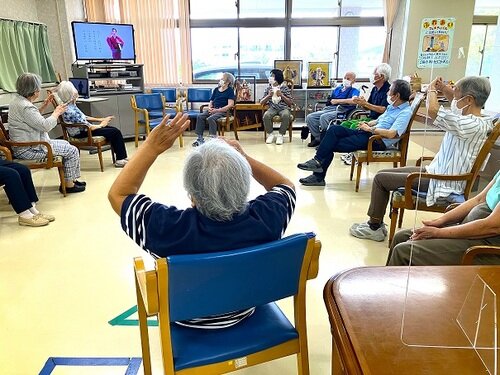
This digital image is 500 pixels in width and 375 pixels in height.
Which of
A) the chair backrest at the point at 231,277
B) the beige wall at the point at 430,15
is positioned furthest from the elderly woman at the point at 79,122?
the beige wall at the point at 430,15

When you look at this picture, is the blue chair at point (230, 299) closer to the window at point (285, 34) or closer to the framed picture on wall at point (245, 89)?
the framed picture on wall at point (245, 89)

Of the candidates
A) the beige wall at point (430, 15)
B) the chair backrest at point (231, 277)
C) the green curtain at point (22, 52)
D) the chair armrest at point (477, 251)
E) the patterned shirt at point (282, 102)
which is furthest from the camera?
the patterned shirt at point (282, 102)

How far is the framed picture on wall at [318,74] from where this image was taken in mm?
7117

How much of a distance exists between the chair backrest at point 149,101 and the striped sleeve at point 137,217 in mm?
5317

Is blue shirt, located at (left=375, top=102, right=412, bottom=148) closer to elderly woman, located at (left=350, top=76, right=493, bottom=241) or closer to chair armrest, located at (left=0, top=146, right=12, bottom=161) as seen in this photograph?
elderly woman, located at (left=350, top=76, right=493, bottom=241)

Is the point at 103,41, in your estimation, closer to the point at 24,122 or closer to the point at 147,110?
the point at 147,110

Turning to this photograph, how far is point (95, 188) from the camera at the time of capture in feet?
14.0

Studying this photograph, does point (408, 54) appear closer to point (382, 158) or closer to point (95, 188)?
point (382, 158)

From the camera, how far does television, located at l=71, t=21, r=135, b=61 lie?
6098 mm

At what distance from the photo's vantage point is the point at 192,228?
1113 millimetres

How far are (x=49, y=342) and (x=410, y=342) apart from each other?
5.58 ft

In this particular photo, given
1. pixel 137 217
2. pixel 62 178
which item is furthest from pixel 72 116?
pixel 137 217

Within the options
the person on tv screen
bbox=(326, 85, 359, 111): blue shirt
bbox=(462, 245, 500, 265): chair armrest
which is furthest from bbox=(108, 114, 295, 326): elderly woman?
the person on tv screen

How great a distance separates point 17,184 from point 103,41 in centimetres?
392
